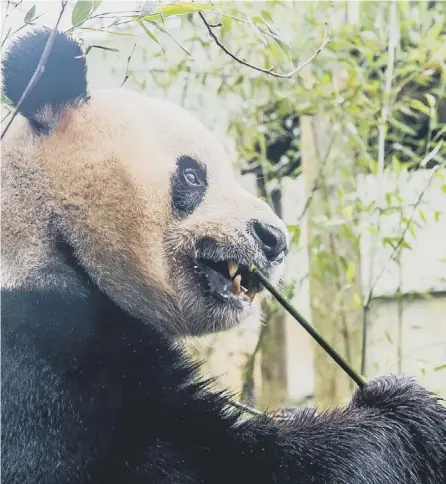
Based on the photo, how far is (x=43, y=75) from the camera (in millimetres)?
1108

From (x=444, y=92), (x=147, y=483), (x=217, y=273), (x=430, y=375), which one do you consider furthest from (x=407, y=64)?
(x=147, y=483)

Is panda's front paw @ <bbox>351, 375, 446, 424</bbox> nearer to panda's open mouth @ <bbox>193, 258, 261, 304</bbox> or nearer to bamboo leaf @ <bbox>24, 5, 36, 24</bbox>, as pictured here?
panda's open mouth @ <bbox>193, 258, 261, 304</bbox>

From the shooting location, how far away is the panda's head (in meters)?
1.11

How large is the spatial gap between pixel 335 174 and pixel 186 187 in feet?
2.33

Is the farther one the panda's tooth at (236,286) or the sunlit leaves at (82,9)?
the panda's tooth at (236,286)

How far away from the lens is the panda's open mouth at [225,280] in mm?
1181

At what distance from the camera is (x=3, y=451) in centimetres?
97

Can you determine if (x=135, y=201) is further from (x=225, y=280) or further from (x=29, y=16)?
(x=29, y=16)

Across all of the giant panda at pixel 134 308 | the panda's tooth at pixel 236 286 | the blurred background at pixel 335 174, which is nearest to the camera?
the giant panda at pixel 134 308

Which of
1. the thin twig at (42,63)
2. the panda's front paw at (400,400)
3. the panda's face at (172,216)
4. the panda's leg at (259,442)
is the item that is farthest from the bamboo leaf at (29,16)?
the panda's front paw at (400,400)

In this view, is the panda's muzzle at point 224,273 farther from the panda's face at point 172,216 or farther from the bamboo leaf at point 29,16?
the bamboo leaf at point 29,16

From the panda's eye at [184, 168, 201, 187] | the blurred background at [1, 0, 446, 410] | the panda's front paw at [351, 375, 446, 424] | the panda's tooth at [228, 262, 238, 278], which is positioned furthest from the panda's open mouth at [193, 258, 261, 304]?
the blurred background at [1, 0, 446, 410]

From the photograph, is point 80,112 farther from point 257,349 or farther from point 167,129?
point 257,349

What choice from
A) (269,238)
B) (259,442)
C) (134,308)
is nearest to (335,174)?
(269,238)
